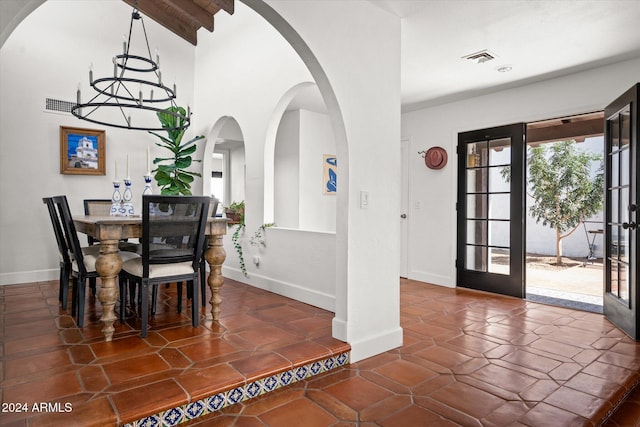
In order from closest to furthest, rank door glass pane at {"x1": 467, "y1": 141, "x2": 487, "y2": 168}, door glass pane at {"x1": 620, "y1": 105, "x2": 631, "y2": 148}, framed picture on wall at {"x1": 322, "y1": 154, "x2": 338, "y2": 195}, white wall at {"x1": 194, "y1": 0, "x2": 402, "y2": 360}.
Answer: white wall at {"x1": 194, "y1": 0, "x2": 402, "y2": 360}
door glass pane at {"x1": 620, "y1": 105, "x2": 631, "y2": 148}
door glass pane at {"x1": 467, "y1": 141, "x2": 487, "y2": 168}
framed picture on wall at {"x1": 322, "y1": 154, "x2": 338, "y2": 195}

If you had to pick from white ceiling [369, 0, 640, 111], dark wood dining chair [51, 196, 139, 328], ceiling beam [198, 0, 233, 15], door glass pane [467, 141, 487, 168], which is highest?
ceiling beam [198, 0, 233, 15]

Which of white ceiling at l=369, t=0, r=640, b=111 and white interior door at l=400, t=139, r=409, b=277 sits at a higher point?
white ceiling at l=369, t=0, r=640, b=111

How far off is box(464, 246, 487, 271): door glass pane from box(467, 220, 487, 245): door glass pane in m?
0.08

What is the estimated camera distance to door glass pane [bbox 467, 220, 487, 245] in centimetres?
475

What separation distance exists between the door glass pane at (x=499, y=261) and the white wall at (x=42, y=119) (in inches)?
193

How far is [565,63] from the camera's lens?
367 centimetres

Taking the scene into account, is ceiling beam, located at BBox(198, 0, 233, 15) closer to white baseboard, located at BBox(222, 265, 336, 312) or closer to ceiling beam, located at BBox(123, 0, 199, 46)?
ceiling beam, located at BBox(123, 0, 199, 46)

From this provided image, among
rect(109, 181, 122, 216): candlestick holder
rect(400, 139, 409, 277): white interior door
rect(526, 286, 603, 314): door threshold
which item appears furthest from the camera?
rect(400, 139, 409, 277): white interior door

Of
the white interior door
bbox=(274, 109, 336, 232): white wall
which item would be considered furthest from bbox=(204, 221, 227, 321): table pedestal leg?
the white interior door

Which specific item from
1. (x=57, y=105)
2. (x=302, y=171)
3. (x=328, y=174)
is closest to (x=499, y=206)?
(x=328, y=174)

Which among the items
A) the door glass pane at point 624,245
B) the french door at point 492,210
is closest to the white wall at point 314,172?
the french door at point 492,210

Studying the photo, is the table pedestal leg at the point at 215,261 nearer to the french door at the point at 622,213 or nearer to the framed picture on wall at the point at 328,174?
the framed picture on wall at the point at 328,174

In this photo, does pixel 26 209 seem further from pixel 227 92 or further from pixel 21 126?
pixel 227 92

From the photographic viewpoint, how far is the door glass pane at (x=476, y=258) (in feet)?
15.5
